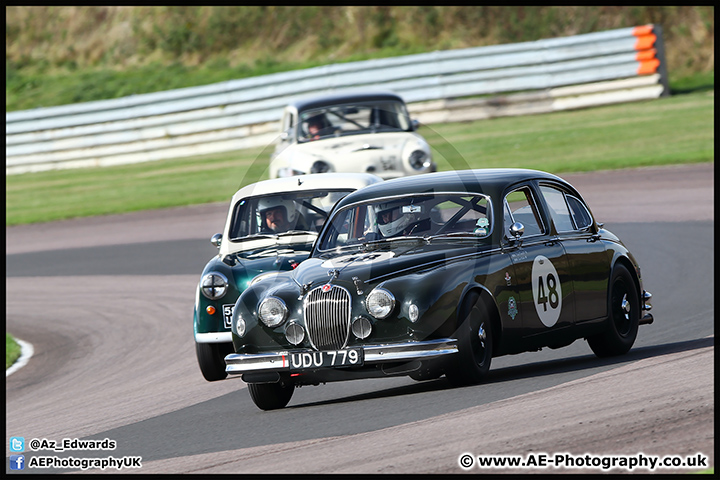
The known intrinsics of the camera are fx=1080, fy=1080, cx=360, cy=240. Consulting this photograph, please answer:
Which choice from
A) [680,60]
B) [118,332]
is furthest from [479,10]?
[118,332]

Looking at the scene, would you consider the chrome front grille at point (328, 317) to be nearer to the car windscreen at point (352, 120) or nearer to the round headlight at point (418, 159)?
the round headlight at point (418, 159)

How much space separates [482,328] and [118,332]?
656cm

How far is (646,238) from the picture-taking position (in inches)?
564

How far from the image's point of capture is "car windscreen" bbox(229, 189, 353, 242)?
10375mm

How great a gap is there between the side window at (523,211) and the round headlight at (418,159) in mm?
8097

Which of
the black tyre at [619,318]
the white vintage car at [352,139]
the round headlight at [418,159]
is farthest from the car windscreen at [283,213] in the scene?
the round headlight at [418,159]

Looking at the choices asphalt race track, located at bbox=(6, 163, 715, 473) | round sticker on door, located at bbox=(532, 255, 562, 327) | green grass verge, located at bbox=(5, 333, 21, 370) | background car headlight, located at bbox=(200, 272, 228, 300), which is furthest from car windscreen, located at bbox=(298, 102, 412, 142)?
round sticker on door, located at bbox=(532, 255, 562, 327)

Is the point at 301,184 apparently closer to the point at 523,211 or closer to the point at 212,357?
the point at 212,357

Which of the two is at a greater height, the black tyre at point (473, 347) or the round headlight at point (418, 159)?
the round headlight at point (418, 159)

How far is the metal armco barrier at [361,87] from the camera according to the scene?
2748 cm

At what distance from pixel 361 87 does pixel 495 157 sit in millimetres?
6809

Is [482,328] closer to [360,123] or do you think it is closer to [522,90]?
[360,123]

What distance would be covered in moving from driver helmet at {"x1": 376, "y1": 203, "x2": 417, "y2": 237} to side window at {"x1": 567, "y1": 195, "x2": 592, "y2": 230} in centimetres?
147

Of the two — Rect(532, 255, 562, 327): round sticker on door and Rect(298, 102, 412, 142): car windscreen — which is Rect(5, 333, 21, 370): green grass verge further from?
Rect(532, 255, 562, 327): round sticker on door
